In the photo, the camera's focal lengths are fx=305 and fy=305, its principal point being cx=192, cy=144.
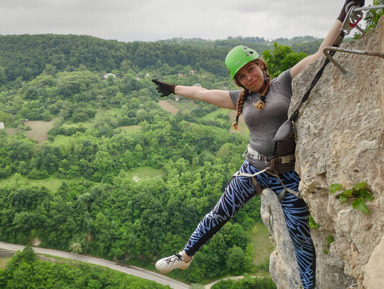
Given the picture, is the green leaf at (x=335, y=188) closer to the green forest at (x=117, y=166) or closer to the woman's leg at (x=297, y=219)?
the woman's leg at (x=297, y=219)

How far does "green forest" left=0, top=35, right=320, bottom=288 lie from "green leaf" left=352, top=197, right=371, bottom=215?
7.97 meters

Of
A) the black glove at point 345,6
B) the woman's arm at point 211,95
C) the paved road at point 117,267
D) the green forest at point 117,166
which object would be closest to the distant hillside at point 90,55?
the green forest at point 117,166

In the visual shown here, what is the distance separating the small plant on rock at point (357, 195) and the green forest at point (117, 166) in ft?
25.6

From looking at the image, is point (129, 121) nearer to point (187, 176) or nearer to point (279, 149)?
point (187, 176)

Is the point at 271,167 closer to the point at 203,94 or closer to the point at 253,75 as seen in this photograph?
the point at 253,75

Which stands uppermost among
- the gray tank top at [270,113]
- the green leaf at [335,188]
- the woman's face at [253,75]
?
the woman's face at [253,75]

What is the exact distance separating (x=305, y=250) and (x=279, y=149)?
1447mm

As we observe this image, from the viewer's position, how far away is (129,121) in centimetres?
5591

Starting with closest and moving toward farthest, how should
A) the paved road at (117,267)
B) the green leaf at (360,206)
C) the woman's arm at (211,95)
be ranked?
1. the green leaf at (360,206)
2. the woman's arm at (211,95)
3. the paved road at (117,267)

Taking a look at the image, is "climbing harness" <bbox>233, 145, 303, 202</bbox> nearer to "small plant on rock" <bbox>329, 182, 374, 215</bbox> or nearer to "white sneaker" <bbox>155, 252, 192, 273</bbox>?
"small plant on rock" <bbox>329, 182, 374, 215</bbox>

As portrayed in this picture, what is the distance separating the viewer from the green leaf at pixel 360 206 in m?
2.38

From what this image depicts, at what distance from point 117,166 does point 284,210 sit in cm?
3962

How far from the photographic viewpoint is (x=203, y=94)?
3.93 meters

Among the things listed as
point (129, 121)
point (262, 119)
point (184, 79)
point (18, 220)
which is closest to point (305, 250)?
point (262, 119)
